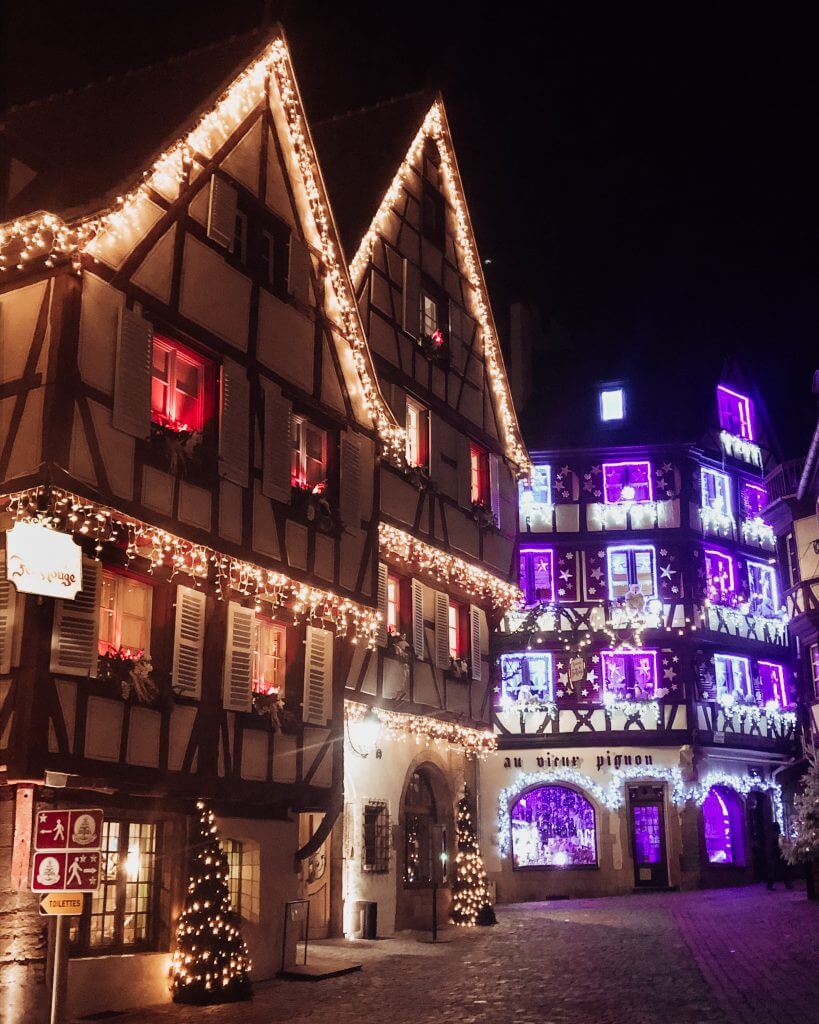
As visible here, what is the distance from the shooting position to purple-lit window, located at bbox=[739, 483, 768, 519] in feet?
120

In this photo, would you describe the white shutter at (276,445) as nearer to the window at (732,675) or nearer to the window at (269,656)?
the window at (269,656)

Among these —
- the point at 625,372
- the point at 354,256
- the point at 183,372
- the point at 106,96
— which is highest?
the point at 625,372

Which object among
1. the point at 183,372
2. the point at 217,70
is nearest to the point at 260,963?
the point at 183,372

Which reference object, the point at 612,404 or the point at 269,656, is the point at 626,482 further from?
the point at 269,656

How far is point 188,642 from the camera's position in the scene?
15.2 m

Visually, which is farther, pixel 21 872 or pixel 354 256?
pixel 354 256

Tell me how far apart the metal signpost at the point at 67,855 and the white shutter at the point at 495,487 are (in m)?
15.7

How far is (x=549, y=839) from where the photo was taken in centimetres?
3272

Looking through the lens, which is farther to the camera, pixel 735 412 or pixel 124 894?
pixel 735 412

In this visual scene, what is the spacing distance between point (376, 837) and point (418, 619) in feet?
13.1

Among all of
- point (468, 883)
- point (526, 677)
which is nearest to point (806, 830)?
point (468, 883)

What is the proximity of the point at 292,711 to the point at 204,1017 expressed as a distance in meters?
4.81

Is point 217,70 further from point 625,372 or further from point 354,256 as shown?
point 625,372

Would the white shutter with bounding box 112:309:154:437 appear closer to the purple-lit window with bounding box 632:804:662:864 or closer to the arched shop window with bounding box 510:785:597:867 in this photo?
the arched shop window with bounding box 510:785:597:867
